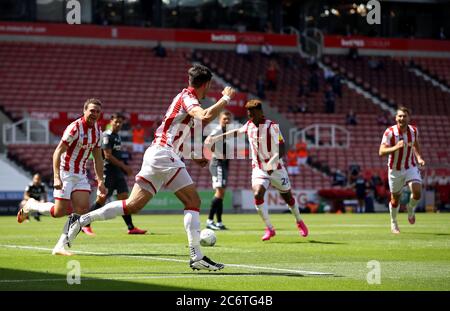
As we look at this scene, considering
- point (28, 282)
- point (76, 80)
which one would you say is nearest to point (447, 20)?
point (76, 80)

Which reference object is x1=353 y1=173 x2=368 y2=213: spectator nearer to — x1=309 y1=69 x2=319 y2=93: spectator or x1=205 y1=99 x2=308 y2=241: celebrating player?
x1=309 y1=69 x2=319 y2=93: spectator

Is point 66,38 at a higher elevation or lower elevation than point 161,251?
higher

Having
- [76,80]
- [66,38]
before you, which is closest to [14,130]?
[76,80]

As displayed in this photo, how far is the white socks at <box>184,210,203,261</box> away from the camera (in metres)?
12.5

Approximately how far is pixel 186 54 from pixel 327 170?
11705mm

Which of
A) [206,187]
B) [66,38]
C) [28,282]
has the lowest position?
[206,187]

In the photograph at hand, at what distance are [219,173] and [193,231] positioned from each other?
11.2m

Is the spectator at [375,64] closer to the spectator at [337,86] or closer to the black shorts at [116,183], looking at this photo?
the spectator at [337,86]
